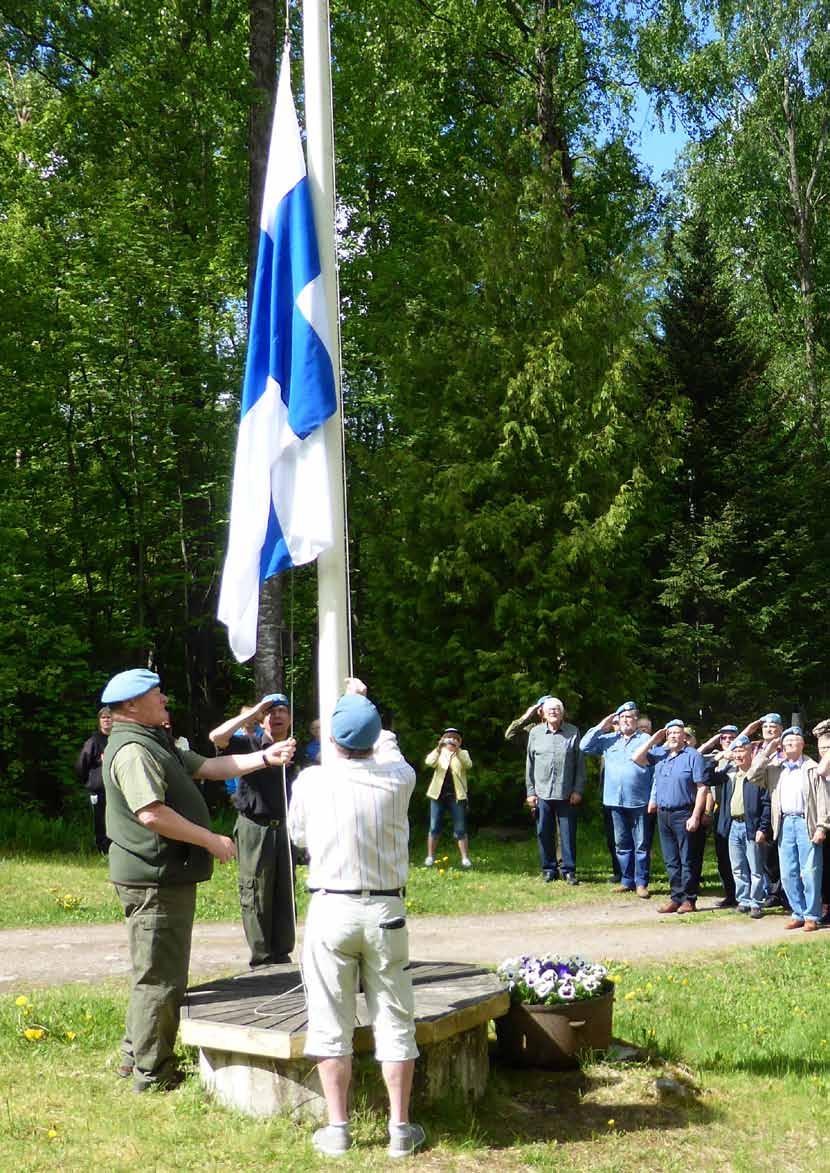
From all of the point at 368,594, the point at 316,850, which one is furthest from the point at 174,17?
the point at 316,850

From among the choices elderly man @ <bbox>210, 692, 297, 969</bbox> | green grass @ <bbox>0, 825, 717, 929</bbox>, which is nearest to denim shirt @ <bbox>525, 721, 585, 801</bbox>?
green grass @ <bbox>0, 825, 717, 929</bbox>

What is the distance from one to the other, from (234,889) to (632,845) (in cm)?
445

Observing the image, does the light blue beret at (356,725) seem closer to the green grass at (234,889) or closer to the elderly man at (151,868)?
the elderly man at (151,868)

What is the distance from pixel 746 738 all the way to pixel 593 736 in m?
1.82

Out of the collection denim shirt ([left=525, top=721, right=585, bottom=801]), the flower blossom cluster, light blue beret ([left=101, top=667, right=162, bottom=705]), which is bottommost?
the flower blossom cluster

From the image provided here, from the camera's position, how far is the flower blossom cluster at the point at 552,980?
7062mm

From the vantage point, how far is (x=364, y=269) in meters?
27.2

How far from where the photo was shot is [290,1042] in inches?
234

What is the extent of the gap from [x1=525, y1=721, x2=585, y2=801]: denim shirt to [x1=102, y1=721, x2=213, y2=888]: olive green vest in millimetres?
8858

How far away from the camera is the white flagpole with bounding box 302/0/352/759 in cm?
652

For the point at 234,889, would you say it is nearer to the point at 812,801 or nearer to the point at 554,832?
the point at 554,832

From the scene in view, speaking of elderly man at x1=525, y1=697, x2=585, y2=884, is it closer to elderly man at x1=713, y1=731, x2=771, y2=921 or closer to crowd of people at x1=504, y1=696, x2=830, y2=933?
crowd of people at x1=504, y1=696, x2=830, y2=933

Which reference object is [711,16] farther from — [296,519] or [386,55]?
[296,519]

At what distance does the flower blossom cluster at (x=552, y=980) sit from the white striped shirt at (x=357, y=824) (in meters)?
1.70
